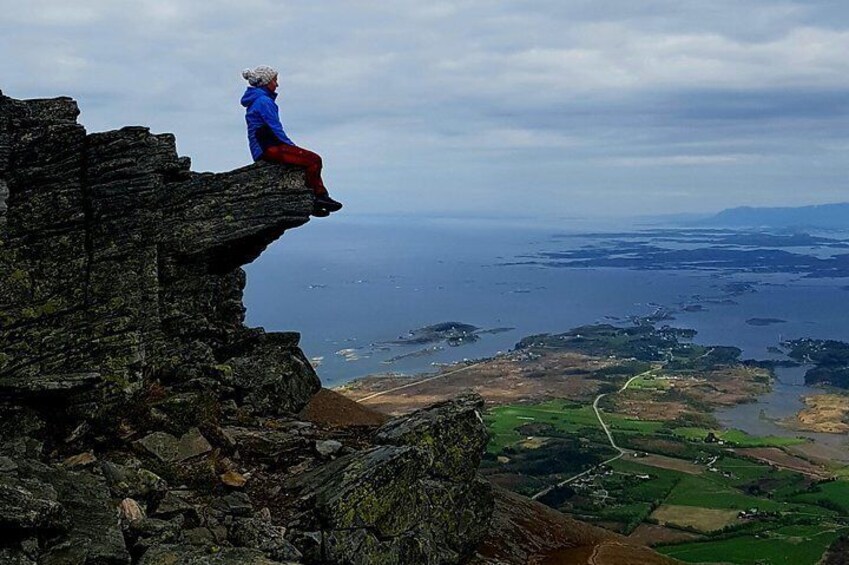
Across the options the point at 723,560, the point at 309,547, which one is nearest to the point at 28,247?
the point at 309,547

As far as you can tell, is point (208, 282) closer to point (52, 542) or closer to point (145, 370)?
point (145, 370)

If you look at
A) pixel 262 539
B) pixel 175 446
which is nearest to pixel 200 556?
pixel 262 539

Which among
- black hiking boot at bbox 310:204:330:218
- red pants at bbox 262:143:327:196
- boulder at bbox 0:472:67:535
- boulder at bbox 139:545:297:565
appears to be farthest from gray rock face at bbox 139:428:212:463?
red pants at bbox 262:143:327:196

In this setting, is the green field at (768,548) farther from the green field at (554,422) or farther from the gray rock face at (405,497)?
the gray rock face at (405,497)

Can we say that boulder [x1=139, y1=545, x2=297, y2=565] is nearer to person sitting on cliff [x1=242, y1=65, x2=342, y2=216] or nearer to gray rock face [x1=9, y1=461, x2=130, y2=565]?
gray rock face [x1=9, y1=461, x2=130, y2=565]

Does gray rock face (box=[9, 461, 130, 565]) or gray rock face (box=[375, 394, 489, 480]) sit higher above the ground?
gray rock face (box=[9, 461, 130, 565])

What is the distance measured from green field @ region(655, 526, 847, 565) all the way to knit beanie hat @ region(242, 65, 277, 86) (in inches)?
2087

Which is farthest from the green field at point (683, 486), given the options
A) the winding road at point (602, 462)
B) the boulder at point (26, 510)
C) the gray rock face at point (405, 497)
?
the boulder at point (26, 510)

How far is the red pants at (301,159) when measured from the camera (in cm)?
2123

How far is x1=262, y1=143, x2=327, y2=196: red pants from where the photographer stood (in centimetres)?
2123

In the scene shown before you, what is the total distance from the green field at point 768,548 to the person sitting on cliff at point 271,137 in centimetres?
4972

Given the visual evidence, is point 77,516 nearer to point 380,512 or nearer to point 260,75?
point 380,512

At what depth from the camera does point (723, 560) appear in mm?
58844

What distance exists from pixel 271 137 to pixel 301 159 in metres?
1.06
